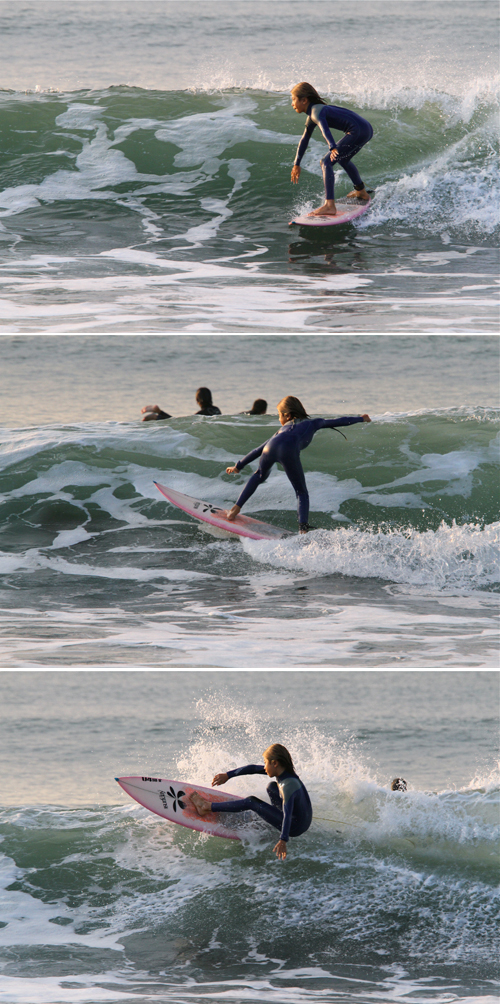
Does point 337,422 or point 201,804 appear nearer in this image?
point 201,804

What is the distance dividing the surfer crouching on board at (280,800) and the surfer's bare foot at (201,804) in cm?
10

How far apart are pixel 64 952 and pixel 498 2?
2856 cm

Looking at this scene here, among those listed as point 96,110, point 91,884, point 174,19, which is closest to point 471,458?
point 91,884

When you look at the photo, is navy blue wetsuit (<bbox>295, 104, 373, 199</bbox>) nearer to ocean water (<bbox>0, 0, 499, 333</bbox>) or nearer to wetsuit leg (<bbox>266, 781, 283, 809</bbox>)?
ocean water (<bbox>0, 0, 499, 333</bbox>)

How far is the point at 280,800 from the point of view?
22.2ft

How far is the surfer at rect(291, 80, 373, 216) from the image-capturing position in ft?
31.9

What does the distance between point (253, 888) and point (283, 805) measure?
68cm

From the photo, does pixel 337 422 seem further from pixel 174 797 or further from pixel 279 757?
pixel 174 797

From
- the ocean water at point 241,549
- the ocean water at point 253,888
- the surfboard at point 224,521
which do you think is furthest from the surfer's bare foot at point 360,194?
the ocean water at point 253,888

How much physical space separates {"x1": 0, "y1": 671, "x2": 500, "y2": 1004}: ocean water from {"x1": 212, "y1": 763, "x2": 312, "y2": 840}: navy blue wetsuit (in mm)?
364

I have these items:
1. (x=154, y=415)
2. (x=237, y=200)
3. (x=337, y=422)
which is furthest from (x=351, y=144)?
(x=154, y=415)

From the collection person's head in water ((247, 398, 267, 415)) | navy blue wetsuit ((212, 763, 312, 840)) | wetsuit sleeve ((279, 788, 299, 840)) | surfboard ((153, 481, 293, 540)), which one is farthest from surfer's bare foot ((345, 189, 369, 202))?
wetsuit sleeve ((279, 788, 299, 840))

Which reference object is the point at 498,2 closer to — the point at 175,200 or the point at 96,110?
the point at 96,110

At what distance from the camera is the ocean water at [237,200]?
9.03 m
